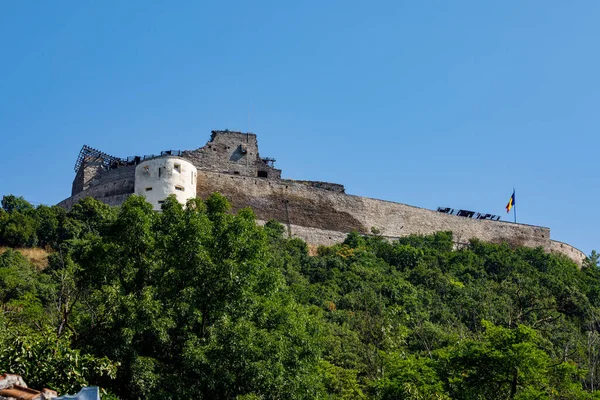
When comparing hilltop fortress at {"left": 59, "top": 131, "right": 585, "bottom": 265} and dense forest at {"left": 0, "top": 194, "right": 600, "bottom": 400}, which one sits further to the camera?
hilltop fortress at {"left": 59, "top": 131, "right": 585, "bottom": 265}

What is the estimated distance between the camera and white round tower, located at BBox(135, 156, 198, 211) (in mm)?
37906

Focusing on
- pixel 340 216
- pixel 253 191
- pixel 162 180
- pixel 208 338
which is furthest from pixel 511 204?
pixel 208 338

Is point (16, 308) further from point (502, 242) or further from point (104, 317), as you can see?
point (502, 242)

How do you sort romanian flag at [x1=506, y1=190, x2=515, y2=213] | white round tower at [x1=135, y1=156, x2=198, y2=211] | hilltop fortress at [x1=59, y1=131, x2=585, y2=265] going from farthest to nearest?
romanian flag at [x1=506, y1=190, x2=515, y2=213] < hilltop fortress at [x1=59, y1=131, x2=585, y2=265] < white round tower at [x1=135, y1=156, x2=198, y2=211]

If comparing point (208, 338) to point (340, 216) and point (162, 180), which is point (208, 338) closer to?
point (162, 180)

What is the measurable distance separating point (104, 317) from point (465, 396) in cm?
868

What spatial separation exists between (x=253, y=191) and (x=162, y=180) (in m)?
6.28

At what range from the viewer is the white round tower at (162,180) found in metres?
37.9

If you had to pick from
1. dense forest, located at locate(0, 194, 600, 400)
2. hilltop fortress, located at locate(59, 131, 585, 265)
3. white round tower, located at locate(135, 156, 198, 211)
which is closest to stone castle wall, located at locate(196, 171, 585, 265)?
hilltop fortress, located at locate(59, 131, 585, 265)

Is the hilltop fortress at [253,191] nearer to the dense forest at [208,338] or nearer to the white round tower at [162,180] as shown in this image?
the white round tower at [162,180]

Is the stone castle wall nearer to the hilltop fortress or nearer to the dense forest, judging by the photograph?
the hilltop fortress

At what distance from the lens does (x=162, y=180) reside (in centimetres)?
3812

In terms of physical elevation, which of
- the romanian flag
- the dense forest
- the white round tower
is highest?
the romanian flag

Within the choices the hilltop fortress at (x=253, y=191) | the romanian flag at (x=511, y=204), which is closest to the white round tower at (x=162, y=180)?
the hilltop fortress at (x=253, y=191)
